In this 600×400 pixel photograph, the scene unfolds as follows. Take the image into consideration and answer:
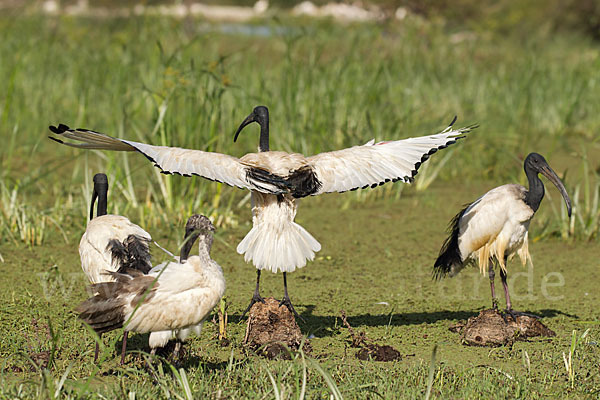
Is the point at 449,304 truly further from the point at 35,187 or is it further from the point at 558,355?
the point at 35,187

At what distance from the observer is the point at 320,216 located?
7668 mm

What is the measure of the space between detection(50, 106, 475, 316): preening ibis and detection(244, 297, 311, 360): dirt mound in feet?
0.73

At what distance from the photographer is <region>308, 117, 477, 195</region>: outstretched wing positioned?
178 inches

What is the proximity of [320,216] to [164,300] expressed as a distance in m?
4.02

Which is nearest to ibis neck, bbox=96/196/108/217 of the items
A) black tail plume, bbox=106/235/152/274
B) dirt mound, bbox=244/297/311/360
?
black tail plume, bbox=106/235/152/274

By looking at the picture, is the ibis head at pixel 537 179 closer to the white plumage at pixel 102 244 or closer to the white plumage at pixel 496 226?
the white plumage at pixel 496 226

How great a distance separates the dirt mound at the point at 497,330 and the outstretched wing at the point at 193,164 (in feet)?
4.37

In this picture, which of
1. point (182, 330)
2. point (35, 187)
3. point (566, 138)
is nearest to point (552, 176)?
point (182, 330)

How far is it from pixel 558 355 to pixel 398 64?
7085 millimetres

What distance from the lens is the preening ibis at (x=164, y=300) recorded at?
372 centimetres

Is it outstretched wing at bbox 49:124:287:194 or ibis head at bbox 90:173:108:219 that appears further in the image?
ibis head at bbox 90:173:108:219

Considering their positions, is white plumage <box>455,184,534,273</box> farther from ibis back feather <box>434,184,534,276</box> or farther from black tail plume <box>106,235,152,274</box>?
black tail plume <box>106,235,152,274</box>

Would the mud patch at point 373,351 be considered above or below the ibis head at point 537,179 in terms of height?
below

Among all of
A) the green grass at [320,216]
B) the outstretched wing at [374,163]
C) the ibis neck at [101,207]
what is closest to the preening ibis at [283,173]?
the outstretched wing at [374,163]
